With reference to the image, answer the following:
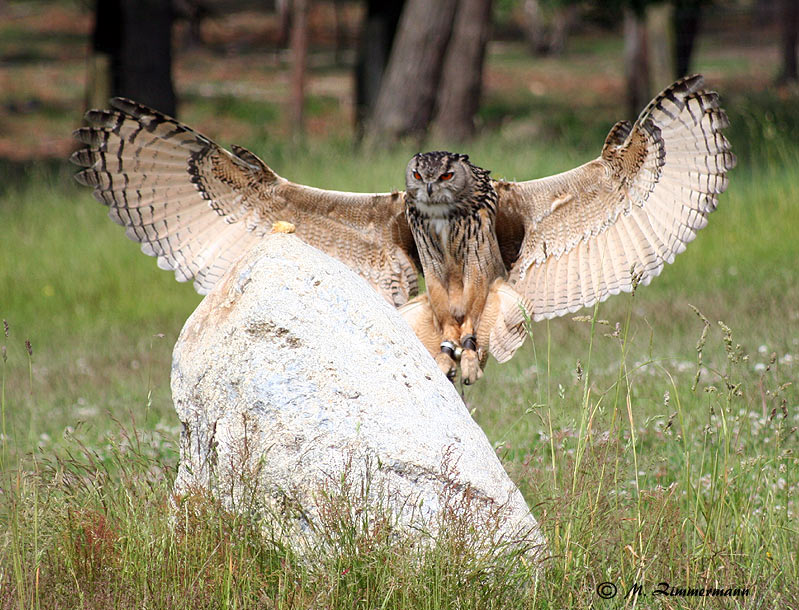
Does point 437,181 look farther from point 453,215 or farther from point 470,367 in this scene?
point 470,367

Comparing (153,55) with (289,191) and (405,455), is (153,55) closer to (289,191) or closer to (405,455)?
(289,191)

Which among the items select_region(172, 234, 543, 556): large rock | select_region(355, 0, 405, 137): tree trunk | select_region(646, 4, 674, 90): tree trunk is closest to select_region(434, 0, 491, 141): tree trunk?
select_region(355, 0, 405, 137): tree trunk

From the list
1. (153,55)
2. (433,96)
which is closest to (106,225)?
(153,55)

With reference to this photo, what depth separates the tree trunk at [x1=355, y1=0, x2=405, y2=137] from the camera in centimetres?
1642

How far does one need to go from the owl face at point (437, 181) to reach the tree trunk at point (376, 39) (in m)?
11.7

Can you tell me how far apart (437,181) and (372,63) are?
41.0 feet

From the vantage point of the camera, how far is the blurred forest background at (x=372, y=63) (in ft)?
45.0

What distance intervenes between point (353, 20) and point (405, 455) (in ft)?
157

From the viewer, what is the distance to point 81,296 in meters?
10.6

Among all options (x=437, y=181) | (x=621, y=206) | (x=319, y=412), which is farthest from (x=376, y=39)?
(x=319, y=412)

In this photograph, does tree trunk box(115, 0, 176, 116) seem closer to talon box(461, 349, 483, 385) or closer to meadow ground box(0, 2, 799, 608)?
meadow ground box(0, 2, 799, 608)

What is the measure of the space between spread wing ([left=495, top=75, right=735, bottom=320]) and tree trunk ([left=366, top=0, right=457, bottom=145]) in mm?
8797

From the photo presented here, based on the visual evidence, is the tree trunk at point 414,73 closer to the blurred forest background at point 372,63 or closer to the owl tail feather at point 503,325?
the blurred forest background at point 372,63

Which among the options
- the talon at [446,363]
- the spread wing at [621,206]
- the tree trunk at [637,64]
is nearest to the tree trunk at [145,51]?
the spread wing at [621,206]
